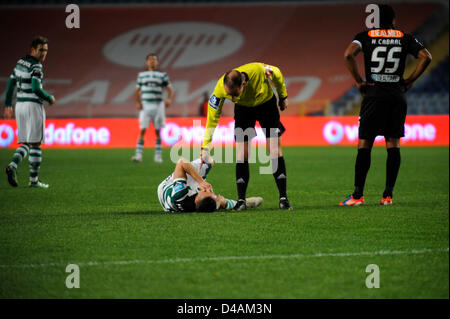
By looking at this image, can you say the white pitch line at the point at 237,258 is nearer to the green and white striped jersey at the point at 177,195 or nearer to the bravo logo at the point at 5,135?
the green and white striped jersey at the point at 177,195

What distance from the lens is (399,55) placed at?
298 inches

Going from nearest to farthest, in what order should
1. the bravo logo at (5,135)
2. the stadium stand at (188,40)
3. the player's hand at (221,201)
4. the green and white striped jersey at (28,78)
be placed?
the player's hand at (221,201), the green and white striped jersey at (28,78), the bravo logo at (5,135), the stadium stand at (188,40)

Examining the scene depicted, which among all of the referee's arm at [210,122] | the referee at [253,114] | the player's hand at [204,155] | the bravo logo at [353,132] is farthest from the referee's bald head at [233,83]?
the bravo logo at [353,132]

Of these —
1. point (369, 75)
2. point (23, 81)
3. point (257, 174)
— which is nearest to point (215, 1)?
point (257, 174)

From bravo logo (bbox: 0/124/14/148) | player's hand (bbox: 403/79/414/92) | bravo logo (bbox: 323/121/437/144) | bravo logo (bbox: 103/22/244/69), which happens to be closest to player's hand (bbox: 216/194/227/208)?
player's hand (bbox: 403/79/414/92)

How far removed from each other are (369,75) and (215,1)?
27.5 m

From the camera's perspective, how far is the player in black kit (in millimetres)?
7516

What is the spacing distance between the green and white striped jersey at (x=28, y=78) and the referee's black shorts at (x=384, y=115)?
4474mm

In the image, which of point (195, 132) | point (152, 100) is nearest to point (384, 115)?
point (152, 100)

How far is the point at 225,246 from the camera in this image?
5.39 meters

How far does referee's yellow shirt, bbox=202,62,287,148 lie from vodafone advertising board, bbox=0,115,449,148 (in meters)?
14.9

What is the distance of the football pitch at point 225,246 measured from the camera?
4.17 metres

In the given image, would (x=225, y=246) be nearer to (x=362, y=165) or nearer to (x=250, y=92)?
(x=250, y=92)

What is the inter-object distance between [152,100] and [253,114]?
887 cm
